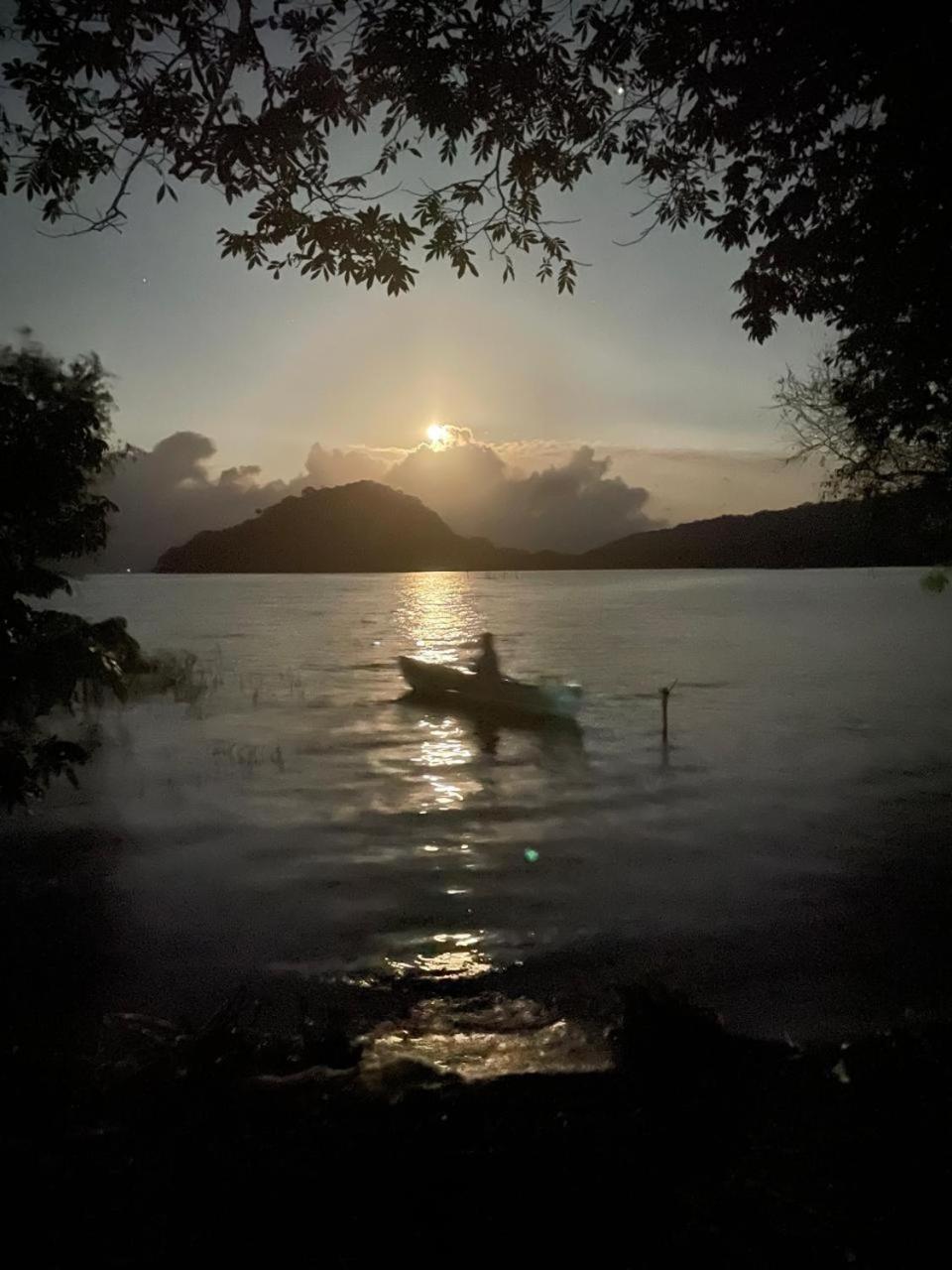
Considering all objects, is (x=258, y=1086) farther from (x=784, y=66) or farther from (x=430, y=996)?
(x=784, y=66)

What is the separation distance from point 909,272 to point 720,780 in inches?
661

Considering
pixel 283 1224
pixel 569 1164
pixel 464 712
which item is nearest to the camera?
pixel 283 1224

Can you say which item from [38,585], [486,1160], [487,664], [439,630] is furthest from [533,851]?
[439,630]

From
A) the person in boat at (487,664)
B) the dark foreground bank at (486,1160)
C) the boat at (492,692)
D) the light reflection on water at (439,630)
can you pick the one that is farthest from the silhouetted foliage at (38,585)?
the light reflection on water at (439,630)

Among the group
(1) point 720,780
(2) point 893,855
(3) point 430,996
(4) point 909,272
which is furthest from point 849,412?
(1) point 720,780

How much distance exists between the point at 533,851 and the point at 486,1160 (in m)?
12.7

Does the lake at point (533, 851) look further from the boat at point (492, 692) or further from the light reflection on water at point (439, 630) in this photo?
the light reflection on water at point (439, 630)

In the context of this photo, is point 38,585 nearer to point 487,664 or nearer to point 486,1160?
point 486,1160

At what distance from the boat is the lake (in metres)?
0.92

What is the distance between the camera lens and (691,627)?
92938mm

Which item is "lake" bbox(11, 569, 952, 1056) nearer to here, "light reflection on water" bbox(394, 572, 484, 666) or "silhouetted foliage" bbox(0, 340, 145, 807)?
"silhouetted foliage" bbox(0, 340, 145, 807)

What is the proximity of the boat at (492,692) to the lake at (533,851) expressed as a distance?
92cm

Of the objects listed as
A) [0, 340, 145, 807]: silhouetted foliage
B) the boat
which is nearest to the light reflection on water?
the boat

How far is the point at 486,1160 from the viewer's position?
4.90m
